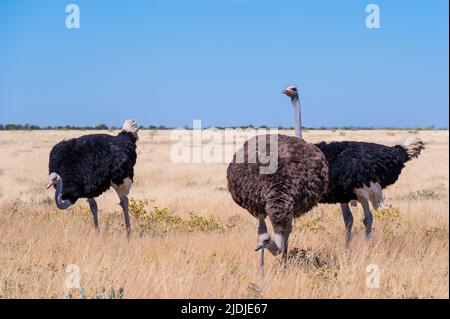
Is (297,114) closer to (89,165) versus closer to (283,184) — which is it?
(283,184)

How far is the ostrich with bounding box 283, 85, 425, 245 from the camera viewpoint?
828 cm

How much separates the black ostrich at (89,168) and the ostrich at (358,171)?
276cm

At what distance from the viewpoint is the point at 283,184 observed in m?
6.38

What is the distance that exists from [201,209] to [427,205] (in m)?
4.48

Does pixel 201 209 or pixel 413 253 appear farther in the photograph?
pixel 201 209

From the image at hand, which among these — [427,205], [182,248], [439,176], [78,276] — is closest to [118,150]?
[182,248]

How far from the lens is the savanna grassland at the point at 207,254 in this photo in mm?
5812

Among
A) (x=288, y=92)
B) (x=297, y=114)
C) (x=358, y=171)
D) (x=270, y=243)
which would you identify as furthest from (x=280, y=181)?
(x=288, y=92)

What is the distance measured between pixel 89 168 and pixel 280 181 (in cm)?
373

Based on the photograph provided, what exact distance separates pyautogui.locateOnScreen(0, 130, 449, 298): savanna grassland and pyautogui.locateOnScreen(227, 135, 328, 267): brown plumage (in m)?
0.62

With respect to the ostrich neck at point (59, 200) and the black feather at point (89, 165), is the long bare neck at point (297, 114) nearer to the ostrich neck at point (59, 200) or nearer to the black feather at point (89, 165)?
the black feather at point (89, 165)

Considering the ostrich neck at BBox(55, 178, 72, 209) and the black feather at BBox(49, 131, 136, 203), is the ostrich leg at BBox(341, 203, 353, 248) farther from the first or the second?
the ostrich neck at BBox(55, 178, 72, 209)
